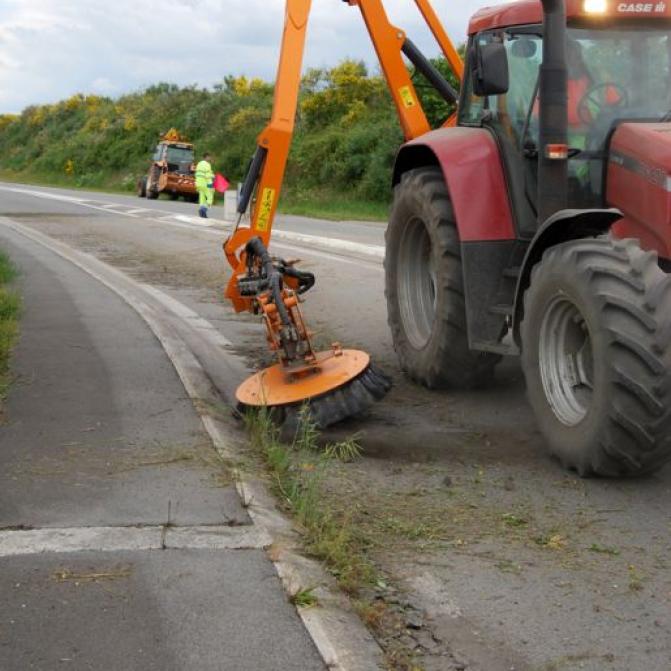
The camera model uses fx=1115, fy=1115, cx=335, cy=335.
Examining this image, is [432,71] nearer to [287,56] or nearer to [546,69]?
[287,56]

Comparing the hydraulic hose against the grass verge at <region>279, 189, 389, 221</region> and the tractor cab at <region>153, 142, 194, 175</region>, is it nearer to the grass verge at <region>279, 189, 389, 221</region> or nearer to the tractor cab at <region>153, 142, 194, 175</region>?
the grass verge at <region>279, 189, 389, 221</region>

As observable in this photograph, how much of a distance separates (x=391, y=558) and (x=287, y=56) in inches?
177

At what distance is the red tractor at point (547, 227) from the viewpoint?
5062 millimetres

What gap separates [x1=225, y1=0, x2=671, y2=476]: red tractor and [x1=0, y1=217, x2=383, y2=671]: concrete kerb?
0.57 metres

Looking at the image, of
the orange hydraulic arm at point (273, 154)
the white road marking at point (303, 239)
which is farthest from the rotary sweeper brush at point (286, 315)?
the white road marking at point (303, 239)

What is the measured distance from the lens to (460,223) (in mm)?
6805

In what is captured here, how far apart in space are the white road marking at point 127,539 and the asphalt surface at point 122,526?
0.09 feet

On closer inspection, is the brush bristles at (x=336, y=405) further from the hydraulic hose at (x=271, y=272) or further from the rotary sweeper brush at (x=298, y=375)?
the hydraulic hose at (x=271, y=272)

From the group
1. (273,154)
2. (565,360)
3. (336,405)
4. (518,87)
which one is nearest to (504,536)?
(565,360)

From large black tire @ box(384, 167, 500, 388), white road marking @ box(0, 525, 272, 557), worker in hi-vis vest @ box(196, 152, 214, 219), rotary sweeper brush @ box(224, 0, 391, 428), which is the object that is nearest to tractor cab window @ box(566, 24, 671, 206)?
large black tire @ box(384, 167, 500, 388)

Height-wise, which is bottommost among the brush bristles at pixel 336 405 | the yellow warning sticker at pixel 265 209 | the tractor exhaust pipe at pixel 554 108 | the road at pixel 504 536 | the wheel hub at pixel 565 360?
the road at pixel 504 536

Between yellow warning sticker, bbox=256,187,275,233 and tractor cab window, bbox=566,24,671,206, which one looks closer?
tractor cab window, bbox=566,24,671,206

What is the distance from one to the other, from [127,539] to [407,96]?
18.2 feet

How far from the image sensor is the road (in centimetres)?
370
